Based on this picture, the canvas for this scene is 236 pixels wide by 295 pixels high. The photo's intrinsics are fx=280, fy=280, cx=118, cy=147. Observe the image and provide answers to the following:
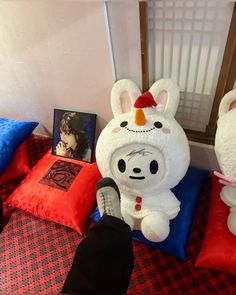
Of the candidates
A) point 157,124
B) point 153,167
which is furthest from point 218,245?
point 157,124

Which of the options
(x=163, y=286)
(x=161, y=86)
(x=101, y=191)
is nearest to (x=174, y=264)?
(x=163, y=286)

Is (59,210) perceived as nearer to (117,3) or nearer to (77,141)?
(77,141)

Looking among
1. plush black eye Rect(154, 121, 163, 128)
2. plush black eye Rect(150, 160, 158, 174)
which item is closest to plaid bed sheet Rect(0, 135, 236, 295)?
plush black eye Rect(150, 160, 158, 174)

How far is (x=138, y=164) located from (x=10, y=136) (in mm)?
810

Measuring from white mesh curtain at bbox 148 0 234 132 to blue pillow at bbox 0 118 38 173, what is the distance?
76 cm

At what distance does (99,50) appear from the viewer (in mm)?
1165

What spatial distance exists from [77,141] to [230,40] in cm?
87

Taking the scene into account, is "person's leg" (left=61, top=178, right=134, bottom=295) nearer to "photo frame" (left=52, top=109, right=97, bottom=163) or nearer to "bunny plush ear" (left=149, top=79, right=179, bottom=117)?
"bunny plush ear" (left=149, top=79, right=179, bottom=117)

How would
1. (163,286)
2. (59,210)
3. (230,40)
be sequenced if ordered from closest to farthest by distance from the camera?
(230,40) < (163,286) < (59,210)

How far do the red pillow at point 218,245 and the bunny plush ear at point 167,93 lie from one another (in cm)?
46

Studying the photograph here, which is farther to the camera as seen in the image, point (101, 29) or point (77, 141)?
point (77, 141)

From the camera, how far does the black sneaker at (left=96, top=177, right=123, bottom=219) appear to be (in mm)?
913

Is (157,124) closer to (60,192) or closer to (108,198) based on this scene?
(108,198)

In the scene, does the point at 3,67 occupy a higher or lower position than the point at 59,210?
higher
